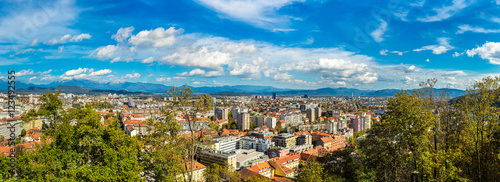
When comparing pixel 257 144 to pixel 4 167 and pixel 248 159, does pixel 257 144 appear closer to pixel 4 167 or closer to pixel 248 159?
pixel 248 159

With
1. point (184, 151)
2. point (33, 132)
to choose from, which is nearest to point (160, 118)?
point (184, 151)

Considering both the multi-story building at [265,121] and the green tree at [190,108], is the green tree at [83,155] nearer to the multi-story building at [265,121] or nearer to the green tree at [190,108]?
the green tree at [190,108]

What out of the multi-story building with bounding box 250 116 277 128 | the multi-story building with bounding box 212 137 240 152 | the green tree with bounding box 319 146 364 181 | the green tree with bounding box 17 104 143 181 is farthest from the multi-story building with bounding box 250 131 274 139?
the green tree with bounding box 17 104 143 181

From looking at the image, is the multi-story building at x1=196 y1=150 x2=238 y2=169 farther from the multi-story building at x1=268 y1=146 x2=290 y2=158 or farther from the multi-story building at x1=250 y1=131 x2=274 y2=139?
the multi-story building at x1=250 y1=131 x2=274 y2=139

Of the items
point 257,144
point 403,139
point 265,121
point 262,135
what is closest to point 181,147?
point 403,139

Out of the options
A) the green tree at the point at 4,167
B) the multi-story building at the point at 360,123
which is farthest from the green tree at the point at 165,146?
the multi-story building at the point at 360,123
